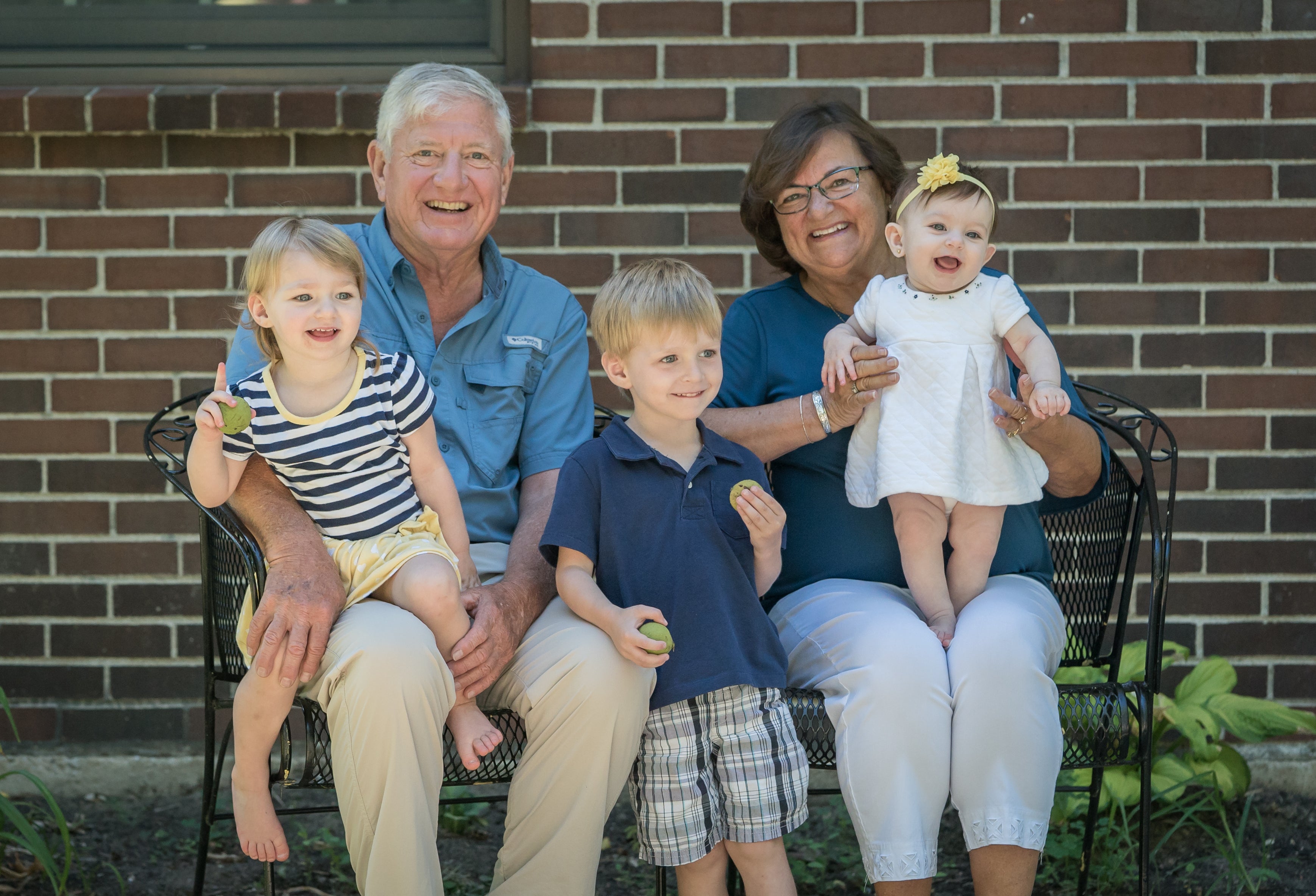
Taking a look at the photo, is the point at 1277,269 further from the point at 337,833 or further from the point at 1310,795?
the point at 337,833

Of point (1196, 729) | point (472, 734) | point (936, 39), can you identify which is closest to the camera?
point (472, 734)

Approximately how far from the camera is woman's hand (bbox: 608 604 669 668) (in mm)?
1953

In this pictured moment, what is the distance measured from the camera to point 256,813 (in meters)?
2.02

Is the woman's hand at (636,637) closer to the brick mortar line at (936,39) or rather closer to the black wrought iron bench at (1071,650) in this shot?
the black wrought iron bench at (1071,650)

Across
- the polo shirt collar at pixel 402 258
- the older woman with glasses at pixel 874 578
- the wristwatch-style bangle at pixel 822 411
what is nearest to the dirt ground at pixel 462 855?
the older woman with glasses at pixel 874 578

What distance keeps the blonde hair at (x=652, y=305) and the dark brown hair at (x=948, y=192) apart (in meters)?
0.44

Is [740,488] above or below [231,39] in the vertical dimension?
below

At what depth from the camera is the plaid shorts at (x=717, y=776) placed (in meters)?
2.04

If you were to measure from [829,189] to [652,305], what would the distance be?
25.6 inches

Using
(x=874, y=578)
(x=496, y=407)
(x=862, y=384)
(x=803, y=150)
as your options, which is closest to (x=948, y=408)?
(x=862, y=384)

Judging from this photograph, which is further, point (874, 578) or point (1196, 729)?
point (1196, 729)

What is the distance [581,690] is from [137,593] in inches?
69.5

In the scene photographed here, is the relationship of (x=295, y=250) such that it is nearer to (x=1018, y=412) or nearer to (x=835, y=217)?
(x=835, y=217)

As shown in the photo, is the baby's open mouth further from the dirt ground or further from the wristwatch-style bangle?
the dirt ground
